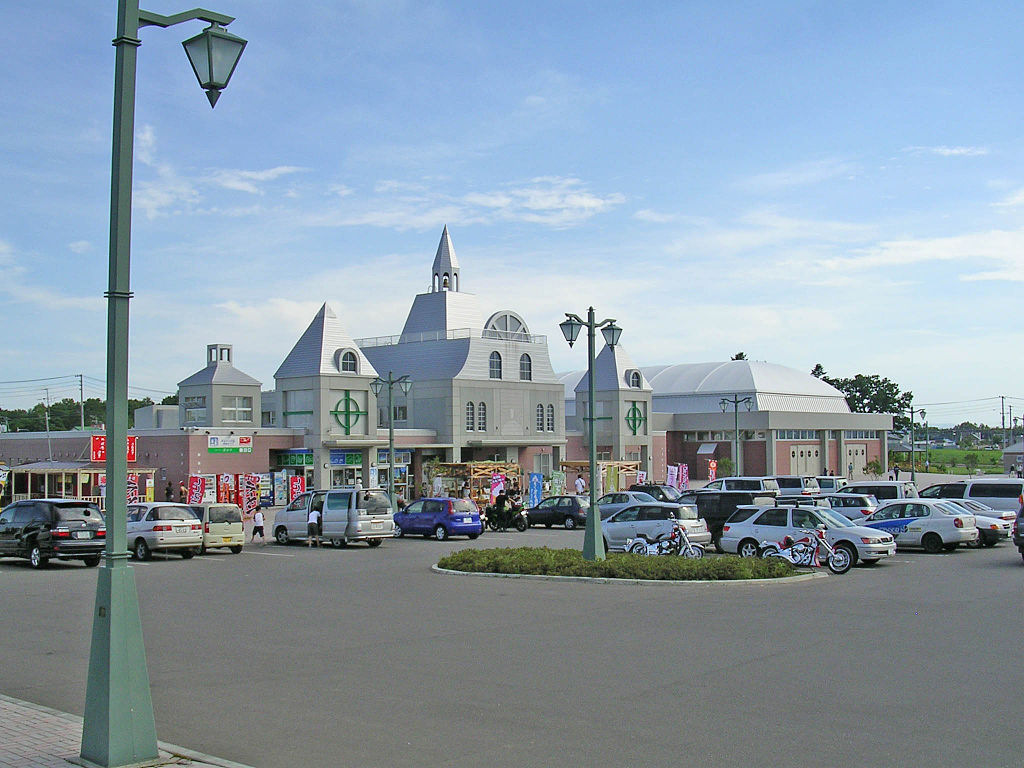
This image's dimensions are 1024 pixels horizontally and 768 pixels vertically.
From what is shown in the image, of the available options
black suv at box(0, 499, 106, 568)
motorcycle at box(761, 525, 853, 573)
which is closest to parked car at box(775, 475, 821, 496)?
motorcycle at box(761, 525, 853, 573)

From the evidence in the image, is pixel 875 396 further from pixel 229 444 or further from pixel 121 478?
pixel 121 478

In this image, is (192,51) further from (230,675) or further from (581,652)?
(581,652)

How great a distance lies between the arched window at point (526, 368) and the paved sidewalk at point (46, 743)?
58.4 m

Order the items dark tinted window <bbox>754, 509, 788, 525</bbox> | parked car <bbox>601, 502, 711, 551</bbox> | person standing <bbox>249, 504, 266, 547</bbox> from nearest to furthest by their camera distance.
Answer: dark tinted window <bbox>754, 509, 788, 525</bbox> < parked car <bbox>601, 502, 711, 551</bbox> < person standing <bbox>249, 504, 266, 547</bbox>

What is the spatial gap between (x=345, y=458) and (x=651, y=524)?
107 feet

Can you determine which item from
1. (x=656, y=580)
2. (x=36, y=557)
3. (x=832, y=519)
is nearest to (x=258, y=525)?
(x=36, y=557)

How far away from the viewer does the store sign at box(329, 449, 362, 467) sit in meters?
56.5

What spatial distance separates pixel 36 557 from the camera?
2553 centimetres

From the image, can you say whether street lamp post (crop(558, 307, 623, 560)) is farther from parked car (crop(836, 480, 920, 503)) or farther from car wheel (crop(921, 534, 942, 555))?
parked car (crop(836, 480, 920, 503))

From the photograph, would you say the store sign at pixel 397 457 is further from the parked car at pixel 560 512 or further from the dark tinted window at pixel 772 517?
the dark tinted window at pixel 772 517

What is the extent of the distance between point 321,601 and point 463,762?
10563 mm

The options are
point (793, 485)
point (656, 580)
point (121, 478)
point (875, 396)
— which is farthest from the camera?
point (875, 396)

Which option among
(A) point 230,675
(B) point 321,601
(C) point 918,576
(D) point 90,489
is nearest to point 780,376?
(D) point 90,489

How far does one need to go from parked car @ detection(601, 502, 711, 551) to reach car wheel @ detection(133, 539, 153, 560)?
41.6 ft
